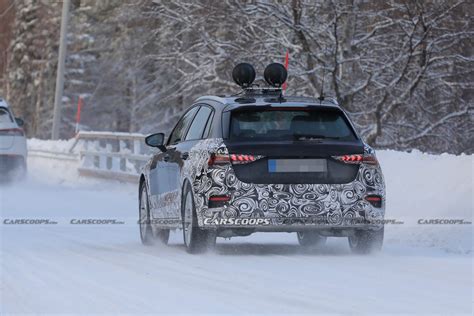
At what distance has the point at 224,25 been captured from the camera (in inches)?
1008

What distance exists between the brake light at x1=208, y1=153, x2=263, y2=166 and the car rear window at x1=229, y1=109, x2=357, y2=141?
273 mm

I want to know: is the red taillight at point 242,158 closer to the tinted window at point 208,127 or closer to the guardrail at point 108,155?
the tinted window at point 208,127

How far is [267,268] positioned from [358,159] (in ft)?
5.50

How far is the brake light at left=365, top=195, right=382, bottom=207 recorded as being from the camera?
10.7 m

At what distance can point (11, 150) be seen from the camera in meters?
25.1

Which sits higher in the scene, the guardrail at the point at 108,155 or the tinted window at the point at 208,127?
the tinted window at the point at 208,127

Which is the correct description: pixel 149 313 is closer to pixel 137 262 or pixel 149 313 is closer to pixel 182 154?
pixel 137 262

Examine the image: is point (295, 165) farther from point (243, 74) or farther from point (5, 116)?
point (5, 116)

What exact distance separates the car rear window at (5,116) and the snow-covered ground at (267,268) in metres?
8.50

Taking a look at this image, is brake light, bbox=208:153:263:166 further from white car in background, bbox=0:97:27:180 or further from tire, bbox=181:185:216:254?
white car in background, bbox=0:97:27:180

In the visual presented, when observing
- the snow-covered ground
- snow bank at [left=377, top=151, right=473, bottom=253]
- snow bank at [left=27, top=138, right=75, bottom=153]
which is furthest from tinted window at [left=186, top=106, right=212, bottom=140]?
snow bank at [left=27, top=138, right=75, bottom=153]

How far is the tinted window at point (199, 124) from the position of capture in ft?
38.6

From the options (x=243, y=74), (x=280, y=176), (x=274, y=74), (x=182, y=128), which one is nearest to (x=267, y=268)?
(x=280, y=176)

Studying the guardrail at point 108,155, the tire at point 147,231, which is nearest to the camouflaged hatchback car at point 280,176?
the tire at point 147,231
